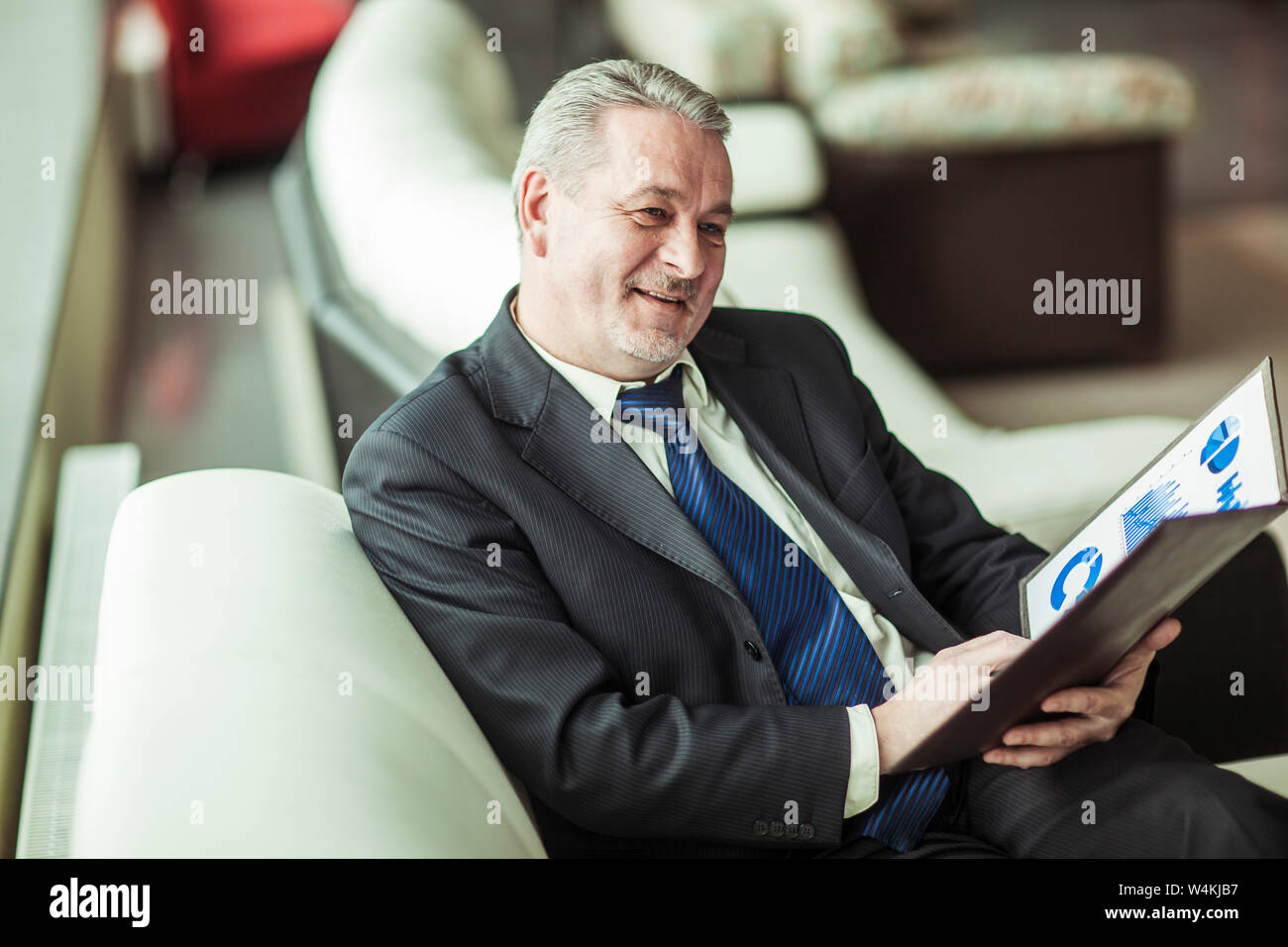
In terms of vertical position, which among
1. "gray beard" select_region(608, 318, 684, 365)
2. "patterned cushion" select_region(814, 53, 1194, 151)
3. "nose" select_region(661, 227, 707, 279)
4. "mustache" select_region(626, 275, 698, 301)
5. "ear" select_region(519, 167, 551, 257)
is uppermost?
"patterned cushion" select_region(814, 53, 1194, 151)

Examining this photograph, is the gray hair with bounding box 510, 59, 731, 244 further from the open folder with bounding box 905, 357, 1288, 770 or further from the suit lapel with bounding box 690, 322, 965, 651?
the open folder with bounding box 905, 357, 1288, 770

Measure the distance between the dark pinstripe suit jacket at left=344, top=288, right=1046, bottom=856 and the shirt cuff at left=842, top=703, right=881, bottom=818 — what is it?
0.04ft

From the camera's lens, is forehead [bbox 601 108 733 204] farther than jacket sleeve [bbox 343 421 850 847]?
Yes

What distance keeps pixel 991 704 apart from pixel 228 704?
0.63m

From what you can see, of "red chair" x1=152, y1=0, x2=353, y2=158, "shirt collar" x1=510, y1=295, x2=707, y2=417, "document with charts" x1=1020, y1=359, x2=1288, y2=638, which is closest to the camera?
"document with charts" x1=1020, y1=359, x2=1288, y2=638

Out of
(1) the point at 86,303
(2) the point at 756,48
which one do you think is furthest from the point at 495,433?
(2) the point at 756,48

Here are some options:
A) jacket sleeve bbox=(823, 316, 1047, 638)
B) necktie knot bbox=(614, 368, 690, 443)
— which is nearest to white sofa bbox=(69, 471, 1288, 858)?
necktie knot bbox=(614, 368, 690, 443)

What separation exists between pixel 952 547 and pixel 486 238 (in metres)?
0.76

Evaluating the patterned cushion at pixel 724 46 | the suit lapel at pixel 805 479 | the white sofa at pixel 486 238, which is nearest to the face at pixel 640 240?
the suit lapel at pixel 805 479

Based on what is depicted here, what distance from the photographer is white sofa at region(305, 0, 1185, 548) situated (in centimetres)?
185

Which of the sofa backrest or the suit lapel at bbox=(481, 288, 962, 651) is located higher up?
the suit lapel at bbox=(481, 288, 962, 651)

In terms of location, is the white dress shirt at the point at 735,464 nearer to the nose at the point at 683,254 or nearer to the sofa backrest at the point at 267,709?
the nose at the point at 683,254

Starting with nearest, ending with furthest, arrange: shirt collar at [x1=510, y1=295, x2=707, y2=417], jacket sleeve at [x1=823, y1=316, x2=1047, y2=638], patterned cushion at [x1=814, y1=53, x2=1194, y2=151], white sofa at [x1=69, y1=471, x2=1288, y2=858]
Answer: white sofa at [x1=69, y1=471, x2=1288, y2=858], shirt collar at [x1=510, y1=295, x2=707, y2=417], jacket sleeve at [x1=823, y1=316, x2=1047, y2=638], patterned cushion at [x1=814, y1=53, x2=1194, y2=151]

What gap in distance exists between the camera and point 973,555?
1586 mm
